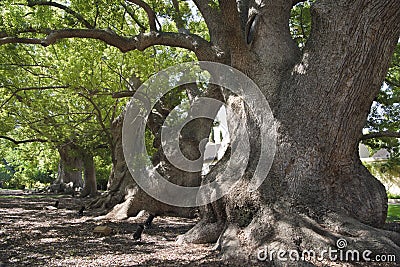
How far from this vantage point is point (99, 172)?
34906 millimetres

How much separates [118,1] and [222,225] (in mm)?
5947

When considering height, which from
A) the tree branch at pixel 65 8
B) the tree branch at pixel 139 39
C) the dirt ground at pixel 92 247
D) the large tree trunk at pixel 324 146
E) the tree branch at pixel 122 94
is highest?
the tree branch at pixel 65 8

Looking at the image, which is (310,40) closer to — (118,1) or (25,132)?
(118,1)

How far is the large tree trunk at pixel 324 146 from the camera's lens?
16.9 feet

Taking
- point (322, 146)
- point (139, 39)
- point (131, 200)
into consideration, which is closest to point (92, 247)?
point (139, 39)

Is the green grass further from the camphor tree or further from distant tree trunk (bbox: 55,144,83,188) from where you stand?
distant tree trunk (bbox: 55,144,83,188)

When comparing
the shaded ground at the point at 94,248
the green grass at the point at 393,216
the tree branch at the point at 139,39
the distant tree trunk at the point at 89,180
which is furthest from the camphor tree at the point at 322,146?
the distant tree trunk at the point at 89,180

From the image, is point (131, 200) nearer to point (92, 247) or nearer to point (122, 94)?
point (122, 94)

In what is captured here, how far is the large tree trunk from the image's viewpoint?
16.9 ft

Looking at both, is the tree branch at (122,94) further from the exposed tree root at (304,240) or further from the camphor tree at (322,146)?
the exposed tree root at (304,240)

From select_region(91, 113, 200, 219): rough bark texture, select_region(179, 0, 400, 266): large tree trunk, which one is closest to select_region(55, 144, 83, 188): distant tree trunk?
select_region(91, 113, 200, 219): rough bark texture

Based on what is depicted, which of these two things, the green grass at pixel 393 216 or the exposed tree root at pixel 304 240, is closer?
the exposed tree root at pixel 304 240

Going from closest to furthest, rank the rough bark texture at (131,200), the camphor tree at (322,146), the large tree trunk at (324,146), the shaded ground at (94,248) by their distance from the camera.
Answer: the camphor tree at (322,146) → the large tree trunk at (324,146) → the shaded ground at (94,248) → the rough bark texture at (131,200)

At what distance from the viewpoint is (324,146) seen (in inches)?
213
